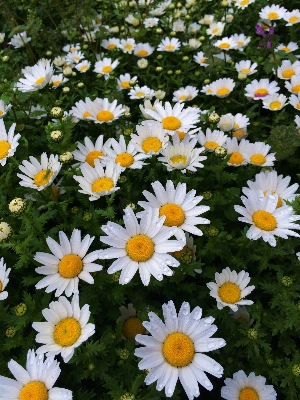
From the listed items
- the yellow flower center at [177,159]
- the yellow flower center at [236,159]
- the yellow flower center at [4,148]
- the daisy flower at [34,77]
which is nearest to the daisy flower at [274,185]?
the yellow flower center at [236,159]

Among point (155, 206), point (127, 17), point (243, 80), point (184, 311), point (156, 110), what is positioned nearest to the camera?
point (184, 311)

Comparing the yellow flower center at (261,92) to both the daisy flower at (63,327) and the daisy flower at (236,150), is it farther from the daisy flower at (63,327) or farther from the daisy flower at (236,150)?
the daisy flower at (63,327)

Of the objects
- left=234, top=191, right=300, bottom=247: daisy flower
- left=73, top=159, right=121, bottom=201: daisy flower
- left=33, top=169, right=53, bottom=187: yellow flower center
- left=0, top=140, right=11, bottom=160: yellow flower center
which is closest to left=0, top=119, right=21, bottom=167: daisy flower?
left=0, top=140, right=11, bottom=160: yellow flower center

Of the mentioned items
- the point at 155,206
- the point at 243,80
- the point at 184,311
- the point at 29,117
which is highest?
the point at 29,117

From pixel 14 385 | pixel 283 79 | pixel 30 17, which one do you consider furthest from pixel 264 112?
pixel 14 385

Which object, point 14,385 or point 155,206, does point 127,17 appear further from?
point 14,385

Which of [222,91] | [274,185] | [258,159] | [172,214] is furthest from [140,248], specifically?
[222,91]

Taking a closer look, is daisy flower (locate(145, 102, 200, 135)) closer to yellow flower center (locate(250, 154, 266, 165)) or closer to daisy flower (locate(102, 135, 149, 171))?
daisy flower (locate(102, 135, 149, 171))
